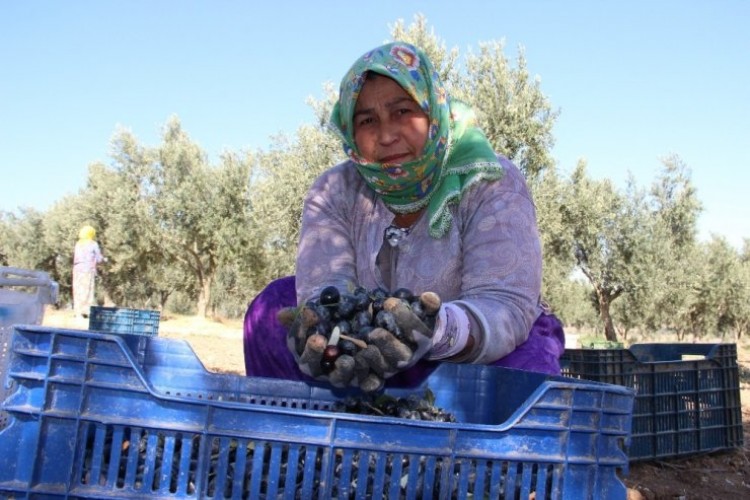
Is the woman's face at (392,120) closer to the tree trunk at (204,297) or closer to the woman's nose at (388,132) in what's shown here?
the woman's nose at (388,132)

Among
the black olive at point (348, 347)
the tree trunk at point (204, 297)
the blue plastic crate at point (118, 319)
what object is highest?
the tree trunk at point (204, 297)

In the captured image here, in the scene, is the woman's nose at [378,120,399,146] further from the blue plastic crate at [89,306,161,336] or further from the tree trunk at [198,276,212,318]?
the tree trunk at [198,276,212,318]

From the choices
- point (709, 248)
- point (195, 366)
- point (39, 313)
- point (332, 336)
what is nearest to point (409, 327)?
point (332, 336)

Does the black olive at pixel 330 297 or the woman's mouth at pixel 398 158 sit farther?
the woman's mouth at pixel 398 158

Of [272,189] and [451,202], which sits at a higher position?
[272,189]

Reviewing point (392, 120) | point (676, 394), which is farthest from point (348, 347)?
point (676, 394)

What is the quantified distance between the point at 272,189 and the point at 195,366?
63.0 ft

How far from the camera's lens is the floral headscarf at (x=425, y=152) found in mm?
2666

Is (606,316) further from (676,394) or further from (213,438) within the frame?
(213,438)

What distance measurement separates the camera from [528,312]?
8.20 feet

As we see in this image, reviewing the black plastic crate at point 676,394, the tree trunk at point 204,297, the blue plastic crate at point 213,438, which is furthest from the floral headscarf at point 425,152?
the tree trunk at point 204,297

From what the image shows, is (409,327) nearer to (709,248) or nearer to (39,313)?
(39,313)

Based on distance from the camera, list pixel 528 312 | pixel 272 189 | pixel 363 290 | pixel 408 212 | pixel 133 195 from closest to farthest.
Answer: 1. pixel 363 290
2. pixel 528 312
3. pixel 408 212
4. pixel 272 189
5. pixel 133 195

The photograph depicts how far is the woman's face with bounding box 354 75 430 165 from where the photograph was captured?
2684 millimetres
